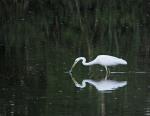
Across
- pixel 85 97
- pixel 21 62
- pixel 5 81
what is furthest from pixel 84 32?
pixel 85 97

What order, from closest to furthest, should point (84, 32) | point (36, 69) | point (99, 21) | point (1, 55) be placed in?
point (36, 69) < point (1, 55) < point (84, 32) < point (99, 21)

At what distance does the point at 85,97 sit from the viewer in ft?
47.2

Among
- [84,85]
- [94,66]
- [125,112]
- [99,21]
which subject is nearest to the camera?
[125,112]

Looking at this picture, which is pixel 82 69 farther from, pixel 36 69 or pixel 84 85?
pixel 84 85

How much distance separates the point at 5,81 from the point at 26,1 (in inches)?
755

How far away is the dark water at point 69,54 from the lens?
44.5ft

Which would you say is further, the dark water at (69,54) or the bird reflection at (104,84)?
the bird reflection at (104,84)

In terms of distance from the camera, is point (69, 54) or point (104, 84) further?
point (69, 54)

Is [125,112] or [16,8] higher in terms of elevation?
[16,8]

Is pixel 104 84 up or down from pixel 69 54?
down

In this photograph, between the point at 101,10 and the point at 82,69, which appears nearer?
the point at 82,69

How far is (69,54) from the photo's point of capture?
2083 cm

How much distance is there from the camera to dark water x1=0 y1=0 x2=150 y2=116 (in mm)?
13570

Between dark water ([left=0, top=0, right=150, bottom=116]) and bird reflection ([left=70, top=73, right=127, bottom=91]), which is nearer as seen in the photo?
dark water ([left=0, top=0, right=150, bottom=116])
